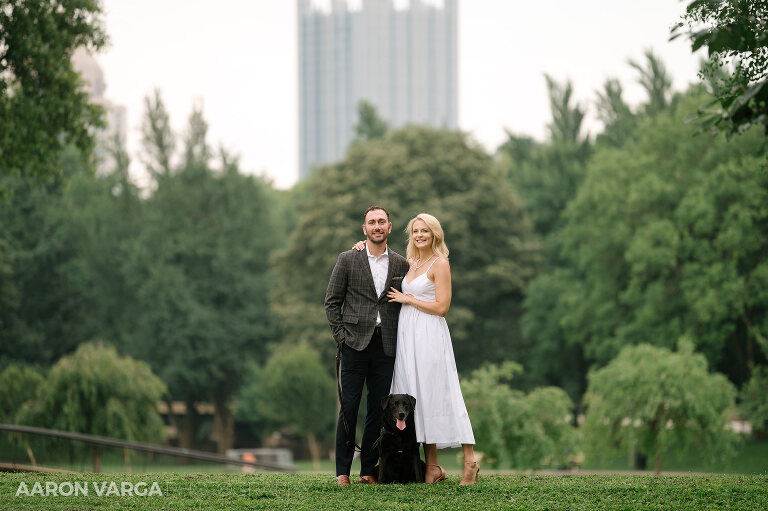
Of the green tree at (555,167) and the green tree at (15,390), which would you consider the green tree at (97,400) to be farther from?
the green tree at (555,167)

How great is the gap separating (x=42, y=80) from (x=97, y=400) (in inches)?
533

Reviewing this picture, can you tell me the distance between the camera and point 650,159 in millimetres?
35031

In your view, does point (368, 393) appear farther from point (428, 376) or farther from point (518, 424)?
point (518, 424)

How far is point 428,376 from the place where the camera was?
847 cm

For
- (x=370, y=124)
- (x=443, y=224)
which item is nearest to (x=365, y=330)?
(x=443, y=224)

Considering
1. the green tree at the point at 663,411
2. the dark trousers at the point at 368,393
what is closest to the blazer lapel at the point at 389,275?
the dark trousers at the point at 368,393

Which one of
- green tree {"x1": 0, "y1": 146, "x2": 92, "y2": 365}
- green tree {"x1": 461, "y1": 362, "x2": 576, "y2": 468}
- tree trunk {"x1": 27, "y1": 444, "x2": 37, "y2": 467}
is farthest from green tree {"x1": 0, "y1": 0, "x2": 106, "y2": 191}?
green tree {"x1": 0, "y1": 146, "x2": 92, "y2": 365}

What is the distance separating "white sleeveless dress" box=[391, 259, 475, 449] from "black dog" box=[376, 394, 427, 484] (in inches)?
8.5

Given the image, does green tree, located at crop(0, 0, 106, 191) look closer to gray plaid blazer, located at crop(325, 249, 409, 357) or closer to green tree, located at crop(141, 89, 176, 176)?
gray plaid blazer, located at crop(325, 249, 409, 357)

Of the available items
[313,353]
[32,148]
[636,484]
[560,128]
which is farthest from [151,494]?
[560,128]

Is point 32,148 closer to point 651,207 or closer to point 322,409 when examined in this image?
point 651,207

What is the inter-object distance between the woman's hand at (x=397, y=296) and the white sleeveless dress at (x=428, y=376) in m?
0.09

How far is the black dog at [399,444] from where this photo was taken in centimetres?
803

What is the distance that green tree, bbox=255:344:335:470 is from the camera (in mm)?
41188
